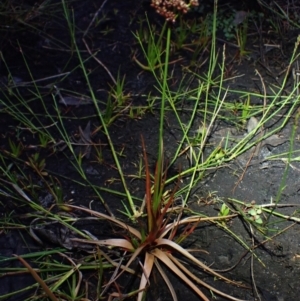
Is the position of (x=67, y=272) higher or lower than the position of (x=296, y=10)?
lower

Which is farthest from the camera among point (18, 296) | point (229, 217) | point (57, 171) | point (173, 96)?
point (173, 96)

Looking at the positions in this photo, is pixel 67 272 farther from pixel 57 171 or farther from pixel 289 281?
pixel 289 281

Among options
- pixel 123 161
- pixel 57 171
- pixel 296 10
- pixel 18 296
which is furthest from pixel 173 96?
pixel 18 296

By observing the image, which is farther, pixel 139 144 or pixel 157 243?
pixel 139 144

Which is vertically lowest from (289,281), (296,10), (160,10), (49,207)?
(289,281)

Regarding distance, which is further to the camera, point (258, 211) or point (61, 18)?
point (61, 18)

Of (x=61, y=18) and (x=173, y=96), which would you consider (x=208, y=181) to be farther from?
(x=61, y=18)

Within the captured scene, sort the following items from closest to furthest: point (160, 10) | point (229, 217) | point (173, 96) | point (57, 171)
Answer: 1. point (160, 10)
2. point (229, 217)
3. point (57, 171)
4. point (173, 96)
